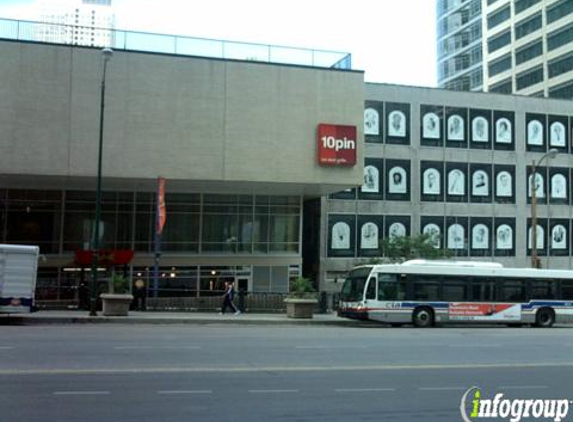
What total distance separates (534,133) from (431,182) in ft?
32.3

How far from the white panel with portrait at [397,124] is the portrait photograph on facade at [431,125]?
58.1 inches

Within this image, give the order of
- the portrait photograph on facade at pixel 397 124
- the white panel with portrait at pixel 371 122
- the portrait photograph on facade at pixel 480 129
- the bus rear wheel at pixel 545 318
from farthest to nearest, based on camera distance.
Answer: the portrait photograph on facade at pixel 480 129, the portrait photograph on facade at pixel 397 124, the white panel with portrait at pixel 371 122, the bus rear wheel at pixel 545 318

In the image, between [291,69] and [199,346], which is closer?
[199,346]

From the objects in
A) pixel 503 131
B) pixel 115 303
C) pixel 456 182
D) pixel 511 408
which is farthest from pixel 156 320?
pixel 503 131

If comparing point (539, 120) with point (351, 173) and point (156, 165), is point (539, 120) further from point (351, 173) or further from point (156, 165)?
point (156, 165)

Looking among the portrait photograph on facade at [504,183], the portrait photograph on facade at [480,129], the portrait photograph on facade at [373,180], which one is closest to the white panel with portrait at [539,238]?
the portrait photograph on facade at [504,183]

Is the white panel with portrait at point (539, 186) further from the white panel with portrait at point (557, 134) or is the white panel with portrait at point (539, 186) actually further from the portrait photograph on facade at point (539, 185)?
the white panel with portrait at point (557, 134)

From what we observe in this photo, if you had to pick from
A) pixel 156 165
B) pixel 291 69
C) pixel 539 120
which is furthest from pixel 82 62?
pixel 539 120

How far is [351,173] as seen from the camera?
1462 inches

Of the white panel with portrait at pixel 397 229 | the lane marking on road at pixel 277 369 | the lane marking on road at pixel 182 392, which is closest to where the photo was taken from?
the lane marking on road at pixel 182 392

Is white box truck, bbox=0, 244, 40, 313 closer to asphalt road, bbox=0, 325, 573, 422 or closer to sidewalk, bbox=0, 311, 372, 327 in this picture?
sidewalk, bbox=0, 311, 372, 327

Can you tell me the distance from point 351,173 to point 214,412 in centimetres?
2897

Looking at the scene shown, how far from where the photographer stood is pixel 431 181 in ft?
164

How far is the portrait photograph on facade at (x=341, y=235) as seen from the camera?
1863 inches
